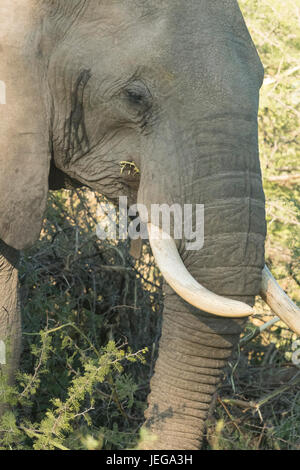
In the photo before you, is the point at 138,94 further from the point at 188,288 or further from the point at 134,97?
the point at 188,288

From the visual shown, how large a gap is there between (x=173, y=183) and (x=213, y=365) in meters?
0.59

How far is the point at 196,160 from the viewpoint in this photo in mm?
2266

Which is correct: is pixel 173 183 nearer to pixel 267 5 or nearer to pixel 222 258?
pixel 222 258

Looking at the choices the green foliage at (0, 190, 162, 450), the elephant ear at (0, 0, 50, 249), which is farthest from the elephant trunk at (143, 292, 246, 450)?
the green foliage at (0, 190, 162, 450)

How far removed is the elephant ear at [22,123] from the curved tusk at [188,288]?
0.48 meters

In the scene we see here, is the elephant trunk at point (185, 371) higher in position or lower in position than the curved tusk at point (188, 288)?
lower

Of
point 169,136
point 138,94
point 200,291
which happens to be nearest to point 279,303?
point 200,291

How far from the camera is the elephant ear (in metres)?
2.36

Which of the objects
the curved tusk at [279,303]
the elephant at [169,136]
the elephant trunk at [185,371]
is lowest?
the elephant trunk at [185,371]

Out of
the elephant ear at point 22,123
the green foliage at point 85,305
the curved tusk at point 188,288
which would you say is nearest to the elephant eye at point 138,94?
the elephant ear at point 22,123

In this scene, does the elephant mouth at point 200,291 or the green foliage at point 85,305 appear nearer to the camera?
the elephant mouth at point 200,291

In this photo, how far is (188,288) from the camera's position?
2137 millimetres

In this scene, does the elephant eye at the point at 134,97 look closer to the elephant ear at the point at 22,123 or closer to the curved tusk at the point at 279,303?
the elephant ear at the point at 22,123

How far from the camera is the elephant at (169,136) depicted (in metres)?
2.24
